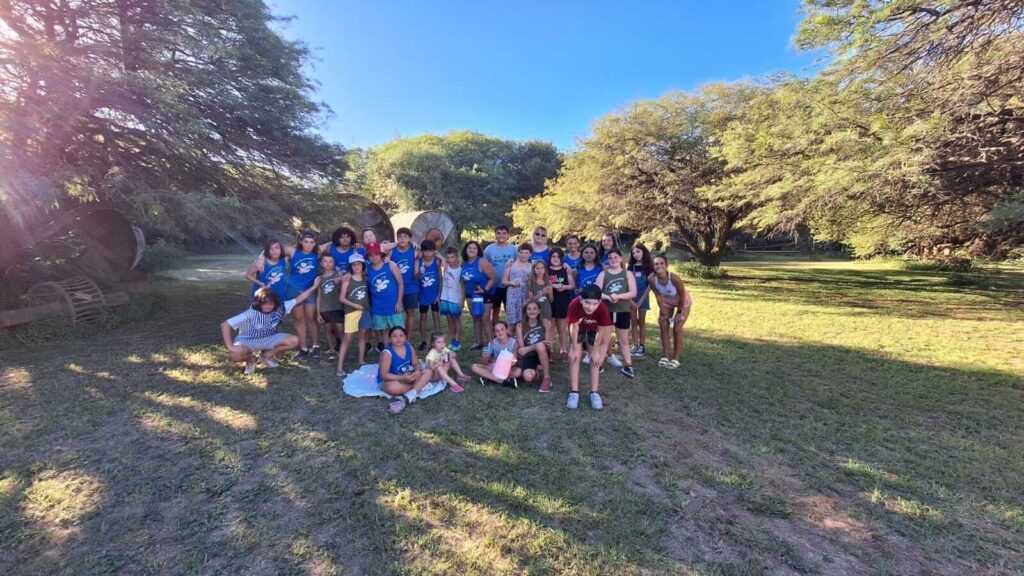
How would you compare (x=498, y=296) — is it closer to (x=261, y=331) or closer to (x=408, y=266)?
(x=408, y=266)

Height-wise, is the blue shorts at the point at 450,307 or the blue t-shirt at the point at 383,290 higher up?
the blue t-shirt at the point at 383,290

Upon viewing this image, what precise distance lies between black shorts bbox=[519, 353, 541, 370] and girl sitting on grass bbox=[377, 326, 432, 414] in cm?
98

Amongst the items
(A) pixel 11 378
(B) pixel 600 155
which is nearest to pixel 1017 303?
(B) pixel 600 155

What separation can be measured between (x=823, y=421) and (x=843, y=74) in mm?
5673

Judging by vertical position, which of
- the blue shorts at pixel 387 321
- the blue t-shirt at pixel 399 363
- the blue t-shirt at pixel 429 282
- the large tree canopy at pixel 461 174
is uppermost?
the large tree canopy at pixel 461 174

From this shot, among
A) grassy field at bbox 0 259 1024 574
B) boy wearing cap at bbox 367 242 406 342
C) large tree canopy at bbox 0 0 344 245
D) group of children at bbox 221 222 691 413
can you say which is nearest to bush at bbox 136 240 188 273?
large tree canopy at bbox 0 0 344 245

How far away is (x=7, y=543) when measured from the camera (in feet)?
7.54

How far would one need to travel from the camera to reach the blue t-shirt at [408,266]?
536 cm

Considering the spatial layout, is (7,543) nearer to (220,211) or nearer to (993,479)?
(220,211)

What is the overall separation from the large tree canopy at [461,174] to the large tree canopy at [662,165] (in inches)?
529

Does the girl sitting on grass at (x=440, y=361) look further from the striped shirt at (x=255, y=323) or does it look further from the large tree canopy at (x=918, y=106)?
the large tree canopy at (x=918, y=106)

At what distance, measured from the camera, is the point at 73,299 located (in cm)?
700

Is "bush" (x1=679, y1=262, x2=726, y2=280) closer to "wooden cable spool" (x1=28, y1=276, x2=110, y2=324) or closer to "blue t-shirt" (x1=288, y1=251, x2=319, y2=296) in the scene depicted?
"blue t-shirt" (x1=288, y1=251, x2=319, y2=296)

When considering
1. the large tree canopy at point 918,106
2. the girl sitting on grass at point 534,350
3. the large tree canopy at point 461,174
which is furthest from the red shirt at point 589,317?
the large tree canopy at point 461,174
